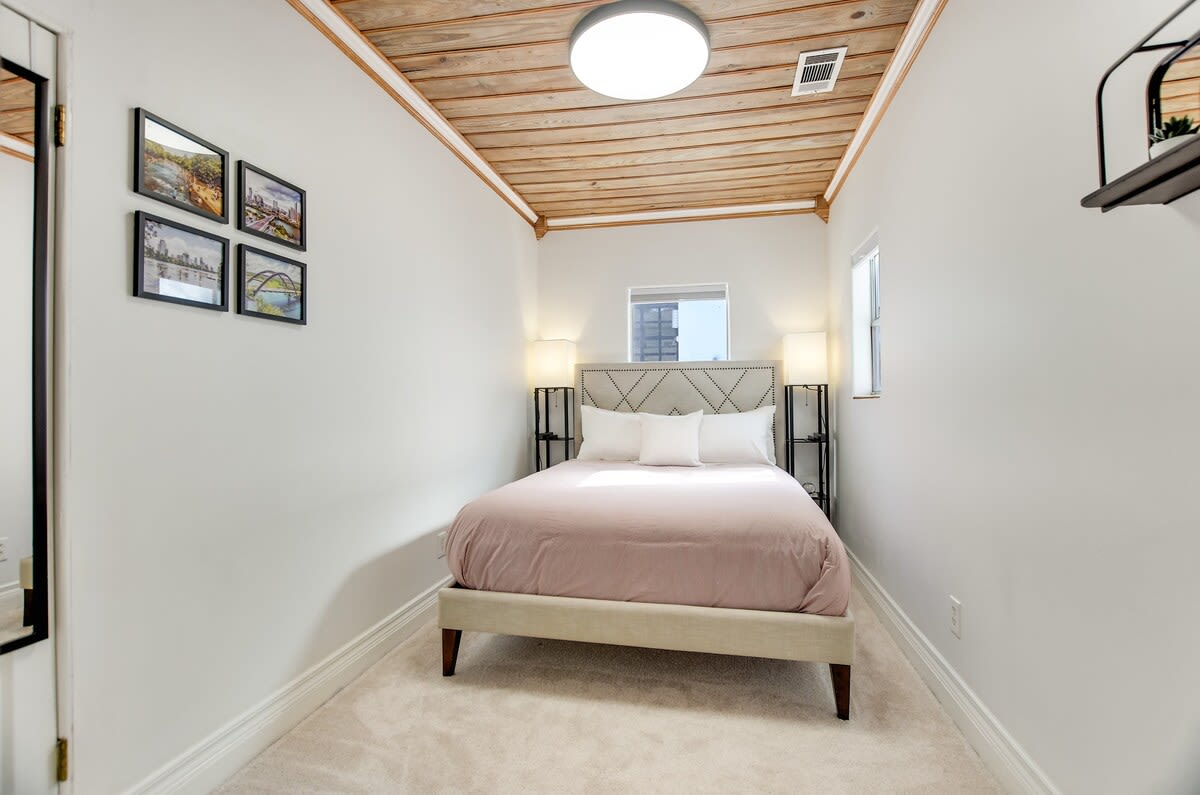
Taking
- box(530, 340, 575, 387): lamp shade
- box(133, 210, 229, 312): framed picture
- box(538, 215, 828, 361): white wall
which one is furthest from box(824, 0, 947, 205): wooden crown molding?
box(133, 210, 229, 312): framed picture

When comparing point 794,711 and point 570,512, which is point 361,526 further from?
point 794,711

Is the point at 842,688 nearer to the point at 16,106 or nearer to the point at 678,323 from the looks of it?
the point at 16,106

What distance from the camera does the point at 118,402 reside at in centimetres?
138

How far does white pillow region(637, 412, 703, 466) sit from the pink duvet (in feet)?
3.75

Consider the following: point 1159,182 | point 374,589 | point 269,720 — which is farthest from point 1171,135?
point 374,589

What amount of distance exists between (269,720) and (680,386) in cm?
331

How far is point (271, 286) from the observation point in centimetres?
188

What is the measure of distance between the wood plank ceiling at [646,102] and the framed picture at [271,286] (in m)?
1.05

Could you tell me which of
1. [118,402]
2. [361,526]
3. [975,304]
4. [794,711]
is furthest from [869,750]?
[118,402]

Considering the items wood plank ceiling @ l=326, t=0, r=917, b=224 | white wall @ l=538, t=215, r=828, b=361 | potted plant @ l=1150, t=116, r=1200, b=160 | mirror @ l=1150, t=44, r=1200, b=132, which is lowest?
potted plant @ l=1150, t=116, r=1200, b=160

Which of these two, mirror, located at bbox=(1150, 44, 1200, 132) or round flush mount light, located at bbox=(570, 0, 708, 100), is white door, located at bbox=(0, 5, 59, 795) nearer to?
round flush mount light, located at bbox=(570, 0, 708, 100)

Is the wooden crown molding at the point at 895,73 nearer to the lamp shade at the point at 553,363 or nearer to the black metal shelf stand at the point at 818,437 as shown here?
the black metal shelf stand at the point at 818,437

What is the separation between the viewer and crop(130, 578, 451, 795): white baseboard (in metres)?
1.53

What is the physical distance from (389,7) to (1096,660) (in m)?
2.89
